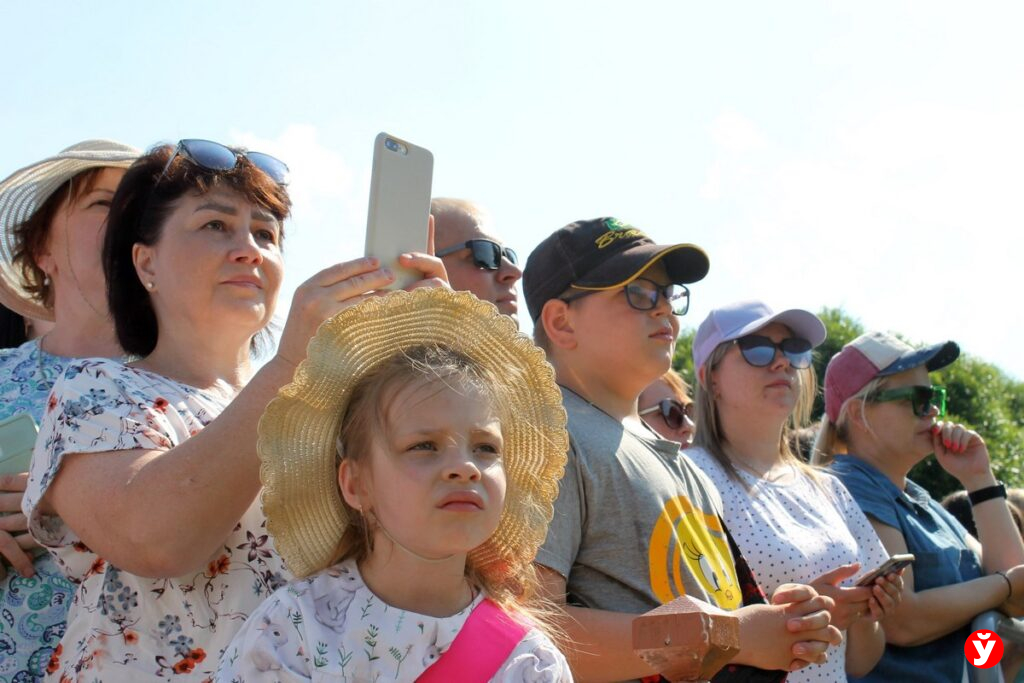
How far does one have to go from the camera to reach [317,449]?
2236 millimetres

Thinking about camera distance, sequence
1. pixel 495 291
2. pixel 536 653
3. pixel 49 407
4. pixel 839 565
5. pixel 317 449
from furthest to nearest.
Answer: pixel 495 291, pixel 839 565, pixel 49 407, pixel 317 449, pixel 536 653

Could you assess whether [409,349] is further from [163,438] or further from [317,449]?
[163,438]

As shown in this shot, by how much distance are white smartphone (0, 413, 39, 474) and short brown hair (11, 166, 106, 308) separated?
2.47 feet

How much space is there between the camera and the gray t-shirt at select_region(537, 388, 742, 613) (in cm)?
284

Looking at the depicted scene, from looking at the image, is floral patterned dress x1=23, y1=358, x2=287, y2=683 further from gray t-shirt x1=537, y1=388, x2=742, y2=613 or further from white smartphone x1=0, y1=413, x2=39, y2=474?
gray t-shirt x1=537, y1=388, x2=742, y2=613

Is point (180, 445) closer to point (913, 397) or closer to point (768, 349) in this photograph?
point (768, 349)

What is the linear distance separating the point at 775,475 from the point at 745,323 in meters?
0.59

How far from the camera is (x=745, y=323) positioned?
4.22m

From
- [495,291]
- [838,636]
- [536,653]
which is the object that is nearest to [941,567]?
[838,636]

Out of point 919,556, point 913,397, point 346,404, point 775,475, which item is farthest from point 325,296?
point 913,397

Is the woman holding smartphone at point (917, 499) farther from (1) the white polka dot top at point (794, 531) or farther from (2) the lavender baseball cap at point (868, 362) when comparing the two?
(1) the white polka dot top at point (794, 531)

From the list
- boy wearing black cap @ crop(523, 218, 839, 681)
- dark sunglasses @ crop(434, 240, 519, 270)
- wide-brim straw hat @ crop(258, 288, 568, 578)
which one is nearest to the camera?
wide-brim straw hat @ crop(258, 288, 568, 578)

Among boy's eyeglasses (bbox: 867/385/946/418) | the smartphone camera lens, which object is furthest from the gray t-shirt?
boy's eyeglasses (bbox: 867/385/946/418)

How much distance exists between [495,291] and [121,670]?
211 centimetres
